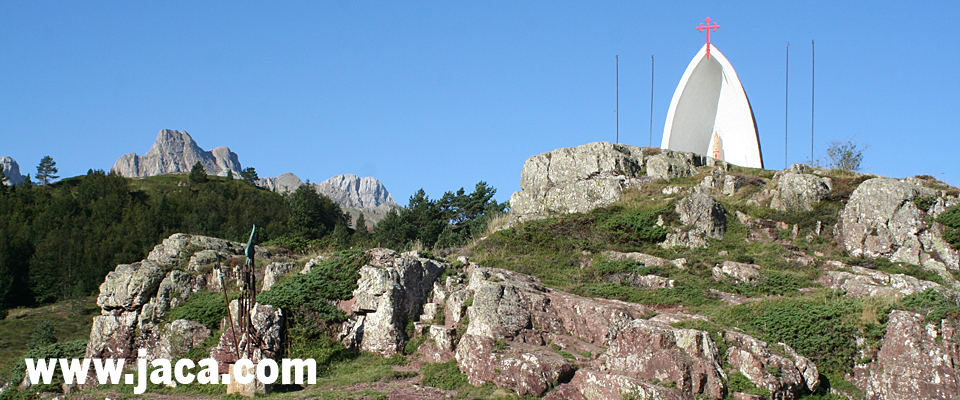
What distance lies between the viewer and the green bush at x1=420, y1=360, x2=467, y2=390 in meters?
12.2

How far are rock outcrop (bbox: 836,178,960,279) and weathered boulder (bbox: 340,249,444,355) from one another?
1178 centimetres

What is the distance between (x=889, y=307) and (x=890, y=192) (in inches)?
295

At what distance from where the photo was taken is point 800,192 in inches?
827

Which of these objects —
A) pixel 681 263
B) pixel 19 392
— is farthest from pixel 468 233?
pixel 19 392

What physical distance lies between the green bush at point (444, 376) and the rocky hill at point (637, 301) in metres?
0.05

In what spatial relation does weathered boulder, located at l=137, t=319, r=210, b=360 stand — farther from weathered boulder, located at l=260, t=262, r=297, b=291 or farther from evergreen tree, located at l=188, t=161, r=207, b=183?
evergreen tree, located at l=188, t=161, r=207, b=183

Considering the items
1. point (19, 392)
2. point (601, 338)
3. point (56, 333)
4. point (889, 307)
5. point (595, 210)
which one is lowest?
point (56, 333)

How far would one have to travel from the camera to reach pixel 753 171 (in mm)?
26641

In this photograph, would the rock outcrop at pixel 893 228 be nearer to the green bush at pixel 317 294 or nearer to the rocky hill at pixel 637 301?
the rocky hill at pixel 637 301

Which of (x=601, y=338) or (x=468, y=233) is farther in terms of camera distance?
(x=468, y=233)

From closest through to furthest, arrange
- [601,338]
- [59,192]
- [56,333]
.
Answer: [601,338]
[56,333]
[59,192]

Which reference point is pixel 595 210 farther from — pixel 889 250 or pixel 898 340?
pixel 898 340

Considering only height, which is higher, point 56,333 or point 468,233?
point 468,233

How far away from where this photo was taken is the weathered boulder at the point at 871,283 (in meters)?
14.4
